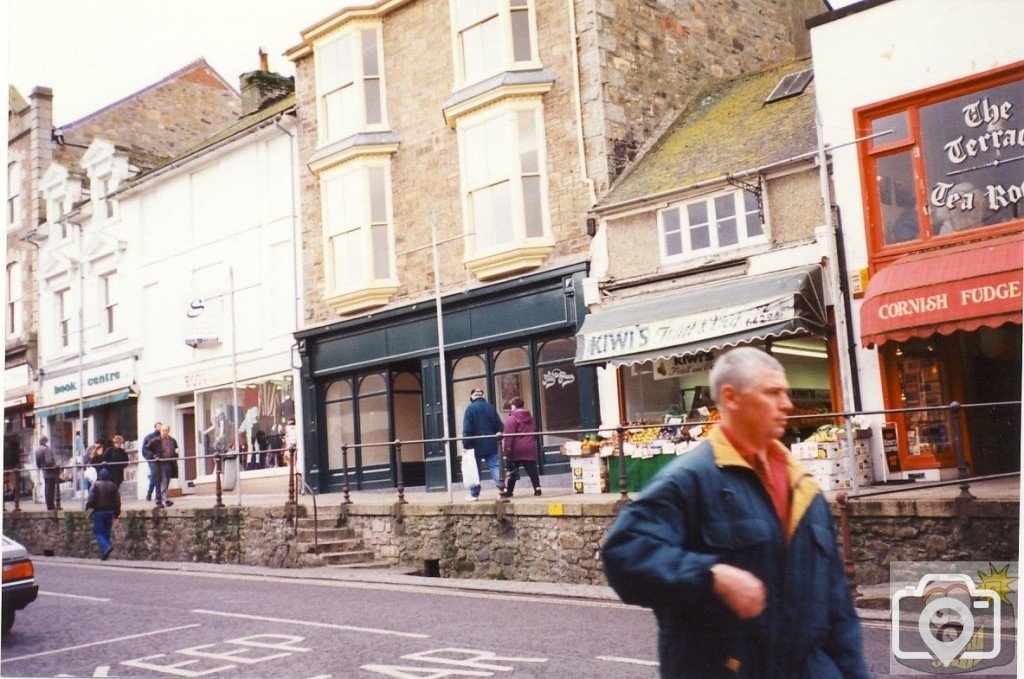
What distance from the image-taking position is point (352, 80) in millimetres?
16797

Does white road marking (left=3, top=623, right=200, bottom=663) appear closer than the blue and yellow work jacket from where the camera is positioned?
No

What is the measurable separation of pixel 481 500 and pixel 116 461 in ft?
24.4

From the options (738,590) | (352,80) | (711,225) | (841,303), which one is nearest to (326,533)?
(711,225)

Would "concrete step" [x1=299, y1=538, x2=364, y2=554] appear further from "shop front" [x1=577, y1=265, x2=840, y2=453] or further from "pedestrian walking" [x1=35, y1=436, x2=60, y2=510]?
"pedestrian walking" [x1=35, y1=436, x2=60, y2=510]

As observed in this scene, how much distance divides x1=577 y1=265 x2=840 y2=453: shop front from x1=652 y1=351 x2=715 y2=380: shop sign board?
12mm

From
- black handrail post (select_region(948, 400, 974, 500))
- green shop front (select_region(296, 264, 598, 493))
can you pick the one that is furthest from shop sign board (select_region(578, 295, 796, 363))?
black handrail post (select_region(948, 400, 974, 500))

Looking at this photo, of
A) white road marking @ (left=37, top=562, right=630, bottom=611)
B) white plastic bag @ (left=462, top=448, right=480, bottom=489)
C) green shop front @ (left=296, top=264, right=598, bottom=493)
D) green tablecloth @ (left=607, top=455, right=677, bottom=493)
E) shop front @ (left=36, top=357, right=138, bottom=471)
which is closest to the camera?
white road marking @ (left=37, top=562, right=630, bottom=611)

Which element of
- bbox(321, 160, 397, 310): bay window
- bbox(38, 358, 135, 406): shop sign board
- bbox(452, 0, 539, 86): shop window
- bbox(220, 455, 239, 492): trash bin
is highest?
bbox(452, 0, 539, 86): shop window

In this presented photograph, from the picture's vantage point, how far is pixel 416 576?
11.1 meters

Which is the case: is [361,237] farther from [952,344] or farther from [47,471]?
[952,344]

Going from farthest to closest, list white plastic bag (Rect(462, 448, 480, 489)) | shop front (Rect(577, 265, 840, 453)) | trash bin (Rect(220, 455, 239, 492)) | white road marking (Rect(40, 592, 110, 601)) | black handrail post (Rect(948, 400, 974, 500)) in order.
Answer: trash bin (Rect(220, 455, 239, 492)) < white plastic bag (Rect(462, 448, 480, 489)) < shop front (Rect(577, 265, 840, 453)) < white road marking (Rect(40, 592, 110, 601)) < black handrail post (Rect(948, 400, 974, 500))

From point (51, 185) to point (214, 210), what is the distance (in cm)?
383

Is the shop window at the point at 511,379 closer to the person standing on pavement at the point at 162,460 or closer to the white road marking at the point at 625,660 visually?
the person standing on pavement at the point at 162,460

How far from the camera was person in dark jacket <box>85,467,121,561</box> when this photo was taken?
47.9 feet
